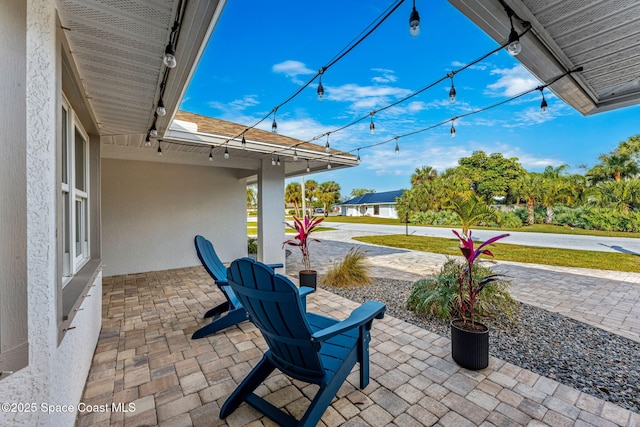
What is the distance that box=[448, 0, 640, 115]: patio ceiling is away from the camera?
181cm

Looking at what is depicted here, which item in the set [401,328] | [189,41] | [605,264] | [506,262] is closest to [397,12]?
[189,41]

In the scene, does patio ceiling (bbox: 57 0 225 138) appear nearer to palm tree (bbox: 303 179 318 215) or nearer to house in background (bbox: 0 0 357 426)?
house in background (bbox: 0 0 357 426)

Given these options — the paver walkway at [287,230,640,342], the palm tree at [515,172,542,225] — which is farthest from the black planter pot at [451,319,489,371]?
the palm tree at [515,172,542,225]

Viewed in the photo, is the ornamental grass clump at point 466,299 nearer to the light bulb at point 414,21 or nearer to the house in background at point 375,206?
the light bulb at point 414,21

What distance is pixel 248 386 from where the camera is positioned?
204cm

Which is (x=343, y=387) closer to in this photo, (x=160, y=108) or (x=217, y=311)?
(x=217, y=311)

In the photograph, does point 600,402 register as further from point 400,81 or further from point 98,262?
point 400,81

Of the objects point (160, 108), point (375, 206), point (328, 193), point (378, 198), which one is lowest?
point (375, 206)

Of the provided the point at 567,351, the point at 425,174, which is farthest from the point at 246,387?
the point at 425,174

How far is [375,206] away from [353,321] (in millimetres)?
41391

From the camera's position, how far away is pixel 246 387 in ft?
6.66

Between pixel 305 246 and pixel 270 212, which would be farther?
pixel 270 212

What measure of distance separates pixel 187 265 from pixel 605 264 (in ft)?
36.8

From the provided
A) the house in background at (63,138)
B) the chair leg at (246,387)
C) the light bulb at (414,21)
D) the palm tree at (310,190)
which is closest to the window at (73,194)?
the house in background at (63,138)
